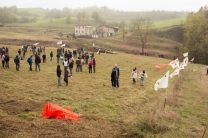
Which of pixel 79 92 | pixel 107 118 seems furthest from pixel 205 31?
pixel 107 118

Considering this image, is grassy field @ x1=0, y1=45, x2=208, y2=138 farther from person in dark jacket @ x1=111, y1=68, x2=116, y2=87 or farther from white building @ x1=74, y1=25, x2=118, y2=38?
white building @ x1=74, y1=25, x2=118, y2=38

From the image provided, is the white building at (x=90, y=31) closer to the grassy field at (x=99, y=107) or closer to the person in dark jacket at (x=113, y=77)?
the grassy field at (x=99, y=107)

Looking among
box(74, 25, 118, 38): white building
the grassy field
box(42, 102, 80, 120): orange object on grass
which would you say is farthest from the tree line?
box(42, 102, 80, 120): orange object on grass

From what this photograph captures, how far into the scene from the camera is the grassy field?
1931 cm

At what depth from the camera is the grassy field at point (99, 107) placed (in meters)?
19.3

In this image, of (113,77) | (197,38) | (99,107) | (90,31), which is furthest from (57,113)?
(90,31)

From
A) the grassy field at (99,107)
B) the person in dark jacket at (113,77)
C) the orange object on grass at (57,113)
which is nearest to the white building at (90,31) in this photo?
the grassy field at (99,107)

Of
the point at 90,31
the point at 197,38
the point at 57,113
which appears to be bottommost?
the point at 90,31

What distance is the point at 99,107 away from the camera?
79.3 ft

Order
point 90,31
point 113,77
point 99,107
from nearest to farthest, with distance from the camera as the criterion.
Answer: point 99,107
point 113,77
point 90,31

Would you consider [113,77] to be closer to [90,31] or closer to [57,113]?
[57,113]

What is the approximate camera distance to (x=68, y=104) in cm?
2425

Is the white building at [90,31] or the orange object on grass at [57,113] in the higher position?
the orange object on grass at [57,113]

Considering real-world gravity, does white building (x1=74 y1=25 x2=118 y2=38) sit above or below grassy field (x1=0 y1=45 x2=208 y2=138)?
below
